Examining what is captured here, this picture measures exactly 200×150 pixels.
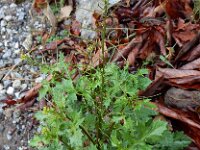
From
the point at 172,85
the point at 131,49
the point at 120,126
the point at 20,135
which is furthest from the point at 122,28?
the point at 120,126

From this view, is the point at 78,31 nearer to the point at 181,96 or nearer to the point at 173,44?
the point at 173,44

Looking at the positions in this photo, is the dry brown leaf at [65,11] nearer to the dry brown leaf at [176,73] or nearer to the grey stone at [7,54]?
the grey stone at [7,54]

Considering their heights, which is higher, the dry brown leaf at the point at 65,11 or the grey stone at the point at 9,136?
the dry brown leaf at the point at 65,11

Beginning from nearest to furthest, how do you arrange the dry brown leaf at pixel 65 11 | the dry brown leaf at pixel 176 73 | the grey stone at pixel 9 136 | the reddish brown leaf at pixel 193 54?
the dry brown leaf at pixel 176 73 → the reddish brown leaf at pixel 193 54 → the grey stone at pixel 9 136 → the dry brown leaf at pixel 65 11

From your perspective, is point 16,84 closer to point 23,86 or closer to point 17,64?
point 23,86

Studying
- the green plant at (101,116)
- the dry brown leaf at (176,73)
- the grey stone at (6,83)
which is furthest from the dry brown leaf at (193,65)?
the grey stone at (6,83)

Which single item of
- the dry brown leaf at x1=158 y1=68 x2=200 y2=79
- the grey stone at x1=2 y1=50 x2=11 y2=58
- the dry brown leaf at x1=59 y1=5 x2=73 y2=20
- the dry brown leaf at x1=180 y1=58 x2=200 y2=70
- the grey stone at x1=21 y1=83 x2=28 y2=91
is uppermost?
the dry brown leaf at x1=59 y1=5 x2=73 y2=20

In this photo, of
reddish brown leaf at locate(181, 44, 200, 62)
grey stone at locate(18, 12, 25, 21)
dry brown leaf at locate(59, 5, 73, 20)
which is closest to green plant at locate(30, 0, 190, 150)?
reddish brown leaf at locate(181, 44, 200, 62)

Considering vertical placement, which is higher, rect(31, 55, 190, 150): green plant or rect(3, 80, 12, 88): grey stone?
rect(31, 55, 190, 150): green plant

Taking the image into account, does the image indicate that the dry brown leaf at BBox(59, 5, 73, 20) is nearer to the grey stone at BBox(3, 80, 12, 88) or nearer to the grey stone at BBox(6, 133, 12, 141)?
the grey stone at BBox(3, 80, 12, 88)

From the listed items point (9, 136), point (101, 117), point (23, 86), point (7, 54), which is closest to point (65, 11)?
point (7, 54)

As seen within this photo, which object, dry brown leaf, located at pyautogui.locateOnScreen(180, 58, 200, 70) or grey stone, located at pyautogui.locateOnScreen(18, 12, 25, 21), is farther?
grey stone, located at pyautogui.locateOnScreen(18, 12, 25, 21)
